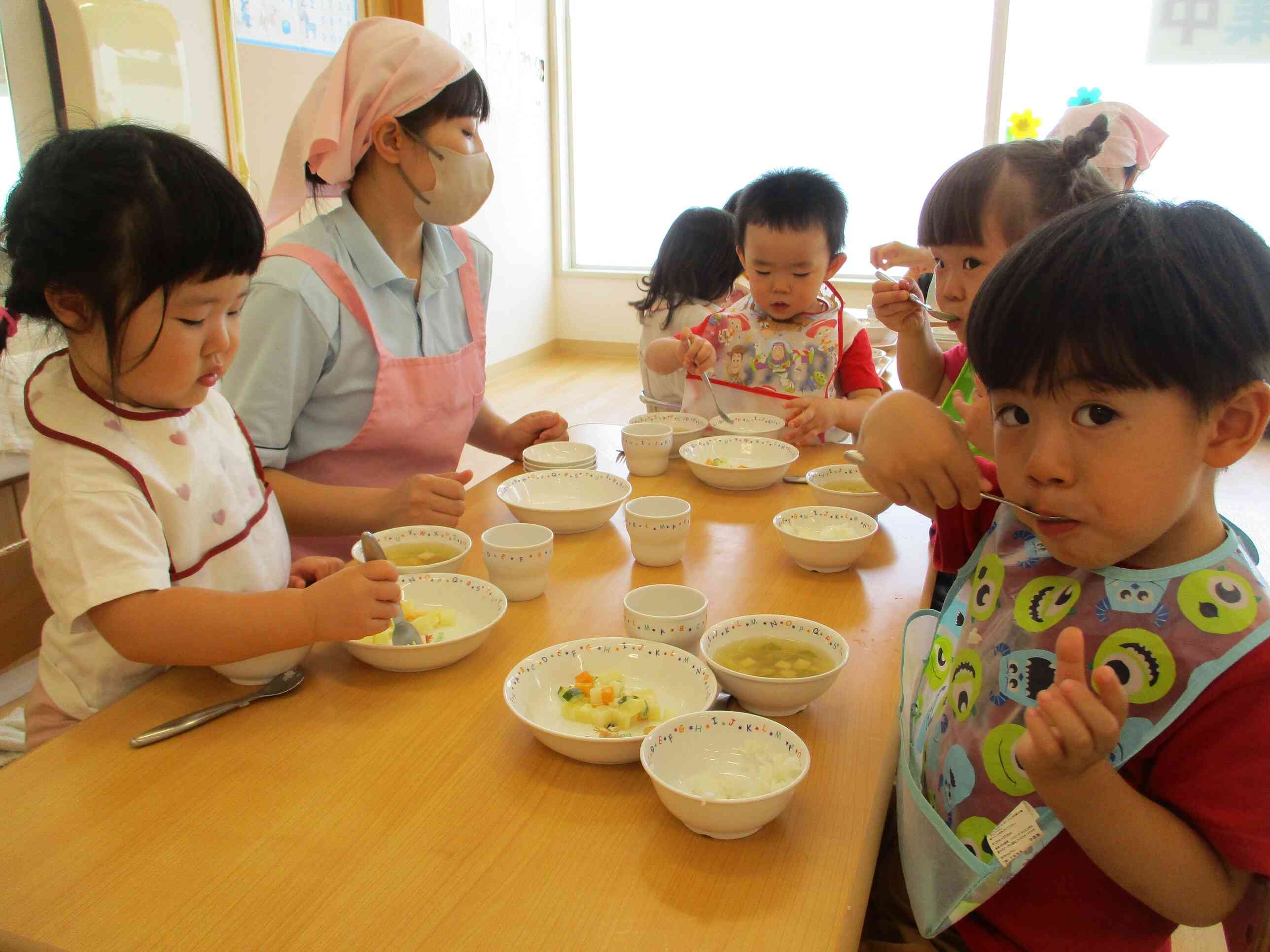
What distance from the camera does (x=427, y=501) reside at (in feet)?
4.64

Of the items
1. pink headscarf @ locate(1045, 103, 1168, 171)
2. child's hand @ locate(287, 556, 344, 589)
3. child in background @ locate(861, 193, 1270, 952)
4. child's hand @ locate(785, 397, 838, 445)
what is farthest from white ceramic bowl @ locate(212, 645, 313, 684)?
pink headscarf @ locate(1045, 103, 1168, 171)

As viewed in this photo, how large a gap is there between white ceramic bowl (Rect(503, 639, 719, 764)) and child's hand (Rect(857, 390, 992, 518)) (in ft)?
1.02

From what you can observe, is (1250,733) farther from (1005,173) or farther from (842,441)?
(842,441)

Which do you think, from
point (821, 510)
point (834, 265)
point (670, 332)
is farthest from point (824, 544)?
point (670, 332)

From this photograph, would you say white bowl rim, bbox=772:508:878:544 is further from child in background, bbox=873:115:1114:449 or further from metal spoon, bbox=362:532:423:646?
metal spoon, bbox=362:532:423:646

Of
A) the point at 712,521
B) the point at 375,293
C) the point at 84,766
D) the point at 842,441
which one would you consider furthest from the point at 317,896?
the point at 842,441

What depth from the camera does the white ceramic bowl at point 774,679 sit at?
3.11ft

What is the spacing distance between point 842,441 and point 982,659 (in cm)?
112

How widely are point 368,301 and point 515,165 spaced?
16.2 feet

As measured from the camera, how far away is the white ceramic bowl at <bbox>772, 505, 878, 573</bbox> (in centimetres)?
130

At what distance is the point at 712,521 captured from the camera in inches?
61.3

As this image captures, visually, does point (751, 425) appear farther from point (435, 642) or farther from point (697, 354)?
point (435, 642)

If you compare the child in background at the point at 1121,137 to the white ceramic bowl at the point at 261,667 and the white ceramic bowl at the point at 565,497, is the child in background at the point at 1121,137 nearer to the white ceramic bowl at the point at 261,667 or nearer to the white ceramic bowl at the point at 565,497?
the white ceramic bowl at the point at 565,497

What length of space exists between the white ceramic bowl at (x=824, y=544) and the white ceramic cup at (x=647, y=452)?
39 centimetres
